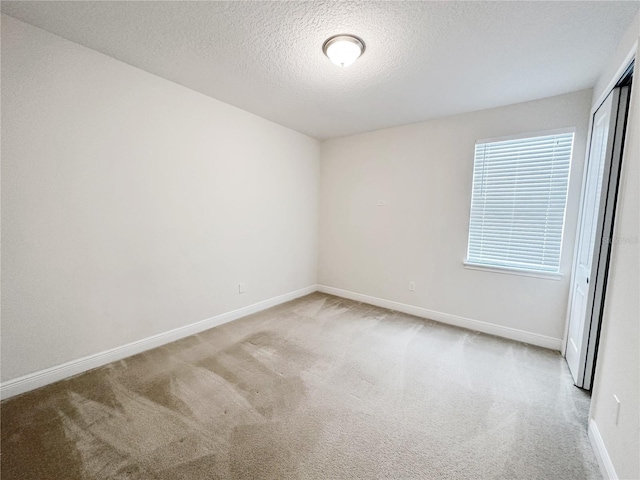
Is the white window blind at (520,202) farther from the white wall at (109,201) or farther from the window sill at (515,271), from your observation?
the white wall at (109,201)

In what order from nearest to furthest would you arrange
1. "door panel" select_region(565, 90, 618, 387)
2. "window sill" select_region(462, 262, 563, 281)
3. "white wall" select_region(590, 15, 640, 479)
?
"white wall" select_region(590, 15, 640, 479)
"door panel" select_region(565, 90, 618, 387)
"window sill" select_region(462, 262, 563, 281)

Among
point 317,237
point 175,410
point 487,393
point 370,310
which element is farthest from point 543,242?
point 175,410

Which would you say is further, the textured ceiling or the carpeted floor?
the textured ceiling

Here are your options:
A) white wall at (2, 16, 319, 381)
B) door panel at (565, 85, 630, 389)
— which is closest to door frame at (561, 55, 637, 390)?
door panel at (565, 85, 630, 389)

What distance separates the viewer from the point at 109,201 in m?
2.27

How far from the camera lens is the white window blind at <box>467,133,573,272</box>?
2.71 m

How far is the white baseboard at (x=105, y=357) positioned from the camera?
1908 mm

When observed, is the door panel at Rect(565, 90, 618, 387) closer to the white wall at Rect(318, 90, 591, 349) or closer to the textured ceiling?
the white wall at Rect(318, 90, 591, 349)

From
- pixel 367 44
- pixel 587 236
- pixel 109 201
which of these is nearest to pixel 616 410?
pixel 587 236

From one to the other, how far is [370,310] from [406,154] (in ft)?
7.54

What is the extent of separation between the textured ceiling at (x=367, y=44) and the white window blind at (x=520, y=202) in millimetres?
555

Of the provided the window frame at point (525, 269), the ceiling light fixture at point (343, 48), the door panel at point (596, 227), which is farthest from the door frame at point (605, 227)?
the ceiling light fixture at point (343, 48)

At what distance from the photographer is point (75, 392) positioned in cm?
196

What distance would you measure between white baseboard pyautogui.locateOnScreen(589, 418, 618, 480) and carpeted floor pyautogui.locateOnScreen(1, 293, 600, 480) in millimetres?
46
